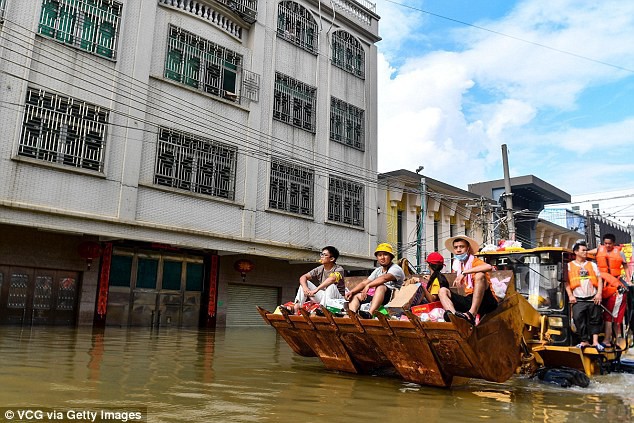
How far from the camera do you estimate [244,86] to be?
17578mm

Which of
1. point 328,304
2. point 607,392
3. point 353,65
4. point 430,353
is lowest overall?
point 607,392

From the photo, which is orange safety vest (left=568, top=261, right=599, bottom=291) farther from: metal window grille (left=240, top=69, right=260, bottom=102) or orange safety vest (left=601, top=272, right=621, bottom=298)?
metal window grille (left=240, top=69, right=260, bottom=102)

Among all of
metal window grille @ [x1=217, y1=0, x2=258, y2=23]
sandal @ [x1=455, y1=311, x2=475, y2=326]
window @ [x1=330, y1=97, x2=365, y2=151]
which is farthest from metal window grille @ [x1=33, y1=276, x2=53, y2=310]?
sandal @ [x1=455, y1=311, x2=475, y2=326]

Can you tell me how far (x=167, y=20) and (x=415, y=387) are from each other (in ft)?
45.2

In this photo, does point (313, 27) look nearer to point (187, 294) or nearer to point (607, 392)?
point (187, 294)

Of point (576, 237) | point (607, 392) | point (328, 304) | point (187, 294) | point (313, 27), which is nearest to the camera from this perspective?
point (607, 392)

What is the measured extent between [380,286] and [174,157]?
34.6ft

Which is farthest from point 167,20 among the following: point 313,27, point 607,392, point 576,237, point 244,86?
point 576,237

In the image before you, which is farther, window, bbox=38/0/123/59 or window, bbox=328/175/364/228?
window, bbox=328/175/364/228

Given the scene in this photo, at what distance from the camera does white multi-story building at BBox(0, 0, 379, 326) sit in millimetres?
12977

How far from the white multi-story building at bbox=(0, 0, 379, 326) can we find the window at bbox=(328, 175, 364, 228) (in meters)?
0.06

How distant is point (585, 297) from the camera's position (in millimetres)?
7574

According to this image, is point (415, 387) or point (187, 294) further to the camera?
point (187, 294)

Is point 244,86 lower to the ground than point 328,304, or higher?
higher
